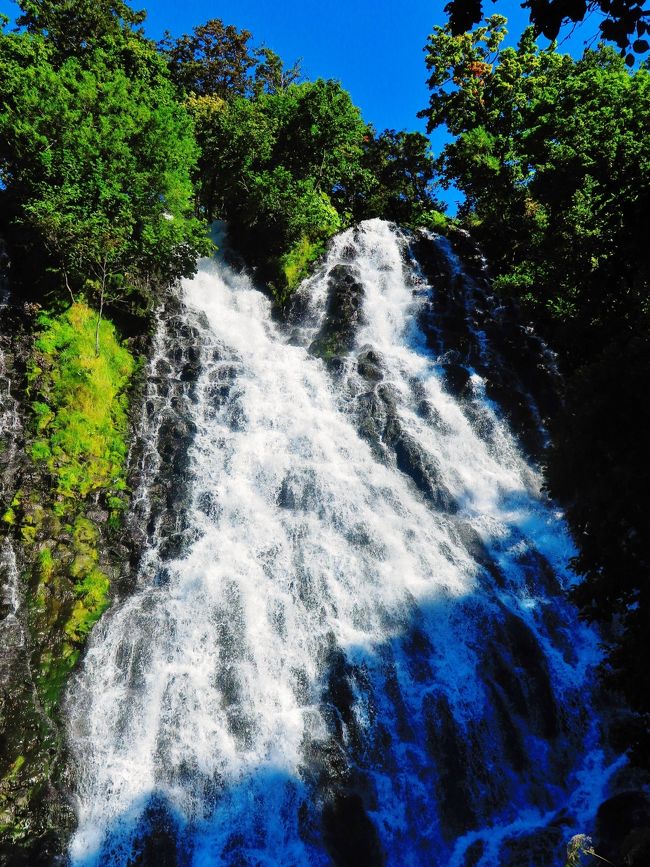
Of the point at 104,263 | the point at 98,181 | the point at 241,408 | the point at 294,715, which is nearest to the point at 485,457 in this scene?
the point at 241,408

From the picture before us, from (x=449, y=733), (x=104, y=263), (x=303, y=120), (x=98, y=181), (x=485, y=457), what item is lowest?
(x=449, y=733)

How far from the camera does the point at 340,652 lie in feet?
37.3

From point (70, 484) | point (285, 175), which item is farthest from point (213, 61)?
point (70, 484)

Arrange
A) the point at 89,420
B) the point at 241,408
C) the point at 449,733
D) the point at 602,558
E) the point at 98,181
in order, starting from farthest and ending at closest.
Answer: the point at 241,408, the point at 98,181, the point at 89,420, the point at 449,733, the point at 602,558

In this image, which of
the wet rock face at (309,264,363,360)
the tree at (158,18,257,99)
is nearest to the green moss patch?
the wet rock face at (309,264,363,360)

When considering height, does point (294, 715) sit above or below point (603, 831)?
above

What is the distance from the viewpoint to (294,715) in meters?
10.5

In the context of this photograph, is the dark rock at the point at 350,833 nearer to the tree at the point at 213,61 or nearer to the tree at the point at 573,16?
the tree at the point at 573,16

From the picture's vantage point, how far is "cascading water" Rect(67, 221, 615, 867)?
30.6ft

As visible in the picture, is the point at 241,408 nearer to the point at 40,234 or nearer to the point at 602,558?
the point at 40,234

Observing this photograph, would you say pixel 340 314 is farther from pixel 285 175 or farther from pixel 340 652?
pixel 340 652

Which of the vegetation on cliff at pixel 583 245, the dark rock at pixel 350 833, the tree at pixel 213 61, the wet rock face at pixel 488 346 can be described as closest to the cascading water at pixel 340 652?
the dark rock at pixel 350 833

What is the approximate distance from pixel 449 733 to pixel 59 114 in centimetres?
1915

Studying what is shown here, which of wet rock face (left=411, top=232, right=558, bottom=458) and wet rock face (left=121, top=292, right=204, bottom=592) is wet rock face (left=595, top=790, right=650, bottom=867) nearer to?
wet rock face (left=411, top=232, right=558, bottom=458)
